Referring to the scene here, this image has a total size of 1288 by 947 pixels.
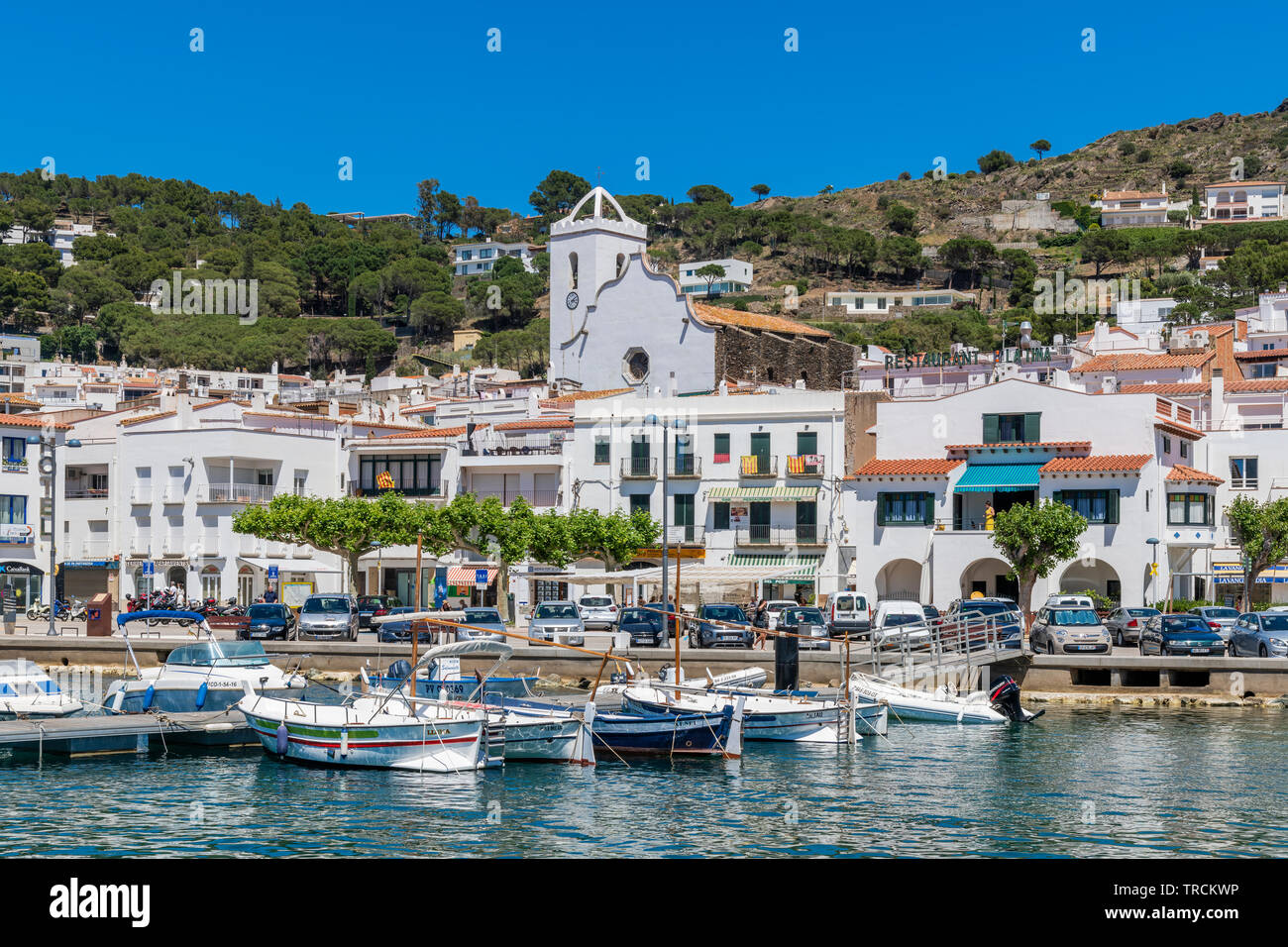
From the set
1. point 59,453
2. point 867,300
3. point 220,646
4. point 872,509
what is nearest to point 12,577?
point 59,453

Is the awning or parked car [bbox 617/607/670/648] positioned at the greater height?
the awning

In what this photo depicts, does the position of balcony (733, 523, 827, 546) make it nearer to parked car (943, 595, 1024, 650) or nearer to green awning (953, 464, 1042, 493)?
green awning (953, 464, 1042, 493)

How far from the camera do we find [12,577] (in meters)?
71.2

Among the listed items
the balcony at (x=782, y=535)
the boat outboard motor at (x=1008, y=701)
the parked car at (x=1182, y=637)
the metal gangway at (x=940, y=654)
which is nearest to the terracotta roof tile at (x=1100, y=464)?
→ the balcony at (x=782, y=535)

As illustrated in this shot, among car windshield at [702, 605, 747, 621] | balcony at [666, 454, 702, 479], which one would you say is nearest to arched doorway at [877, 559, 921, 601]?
balcony at [666, 454, 702, 479]

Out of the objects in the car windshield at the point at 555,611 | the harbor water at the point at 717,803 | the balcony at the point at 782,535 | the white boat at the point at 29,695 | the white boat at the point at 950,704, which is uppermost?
the balcony at the point at 782,535

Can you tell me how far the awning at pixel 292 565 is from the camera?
69.5 m

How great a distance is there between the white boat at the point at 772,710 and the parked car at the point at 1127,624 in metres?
17.4

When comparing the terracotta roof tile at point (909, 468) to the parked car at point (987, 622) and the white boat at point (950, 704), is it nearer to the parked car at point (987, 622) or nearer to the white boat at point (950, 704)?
the parked car at point (987, 622)

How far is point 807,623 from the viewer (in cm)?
5047

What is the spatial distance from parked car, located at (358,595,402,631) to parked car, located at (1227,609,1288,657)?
32857 millimetres

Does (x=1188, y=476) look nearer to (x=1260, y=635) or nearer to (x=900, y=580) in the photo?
(x=900, y=580)

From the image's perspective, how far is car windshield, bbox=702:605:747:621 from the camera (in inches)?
2082

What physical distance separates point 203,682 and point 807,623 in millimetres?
21459
